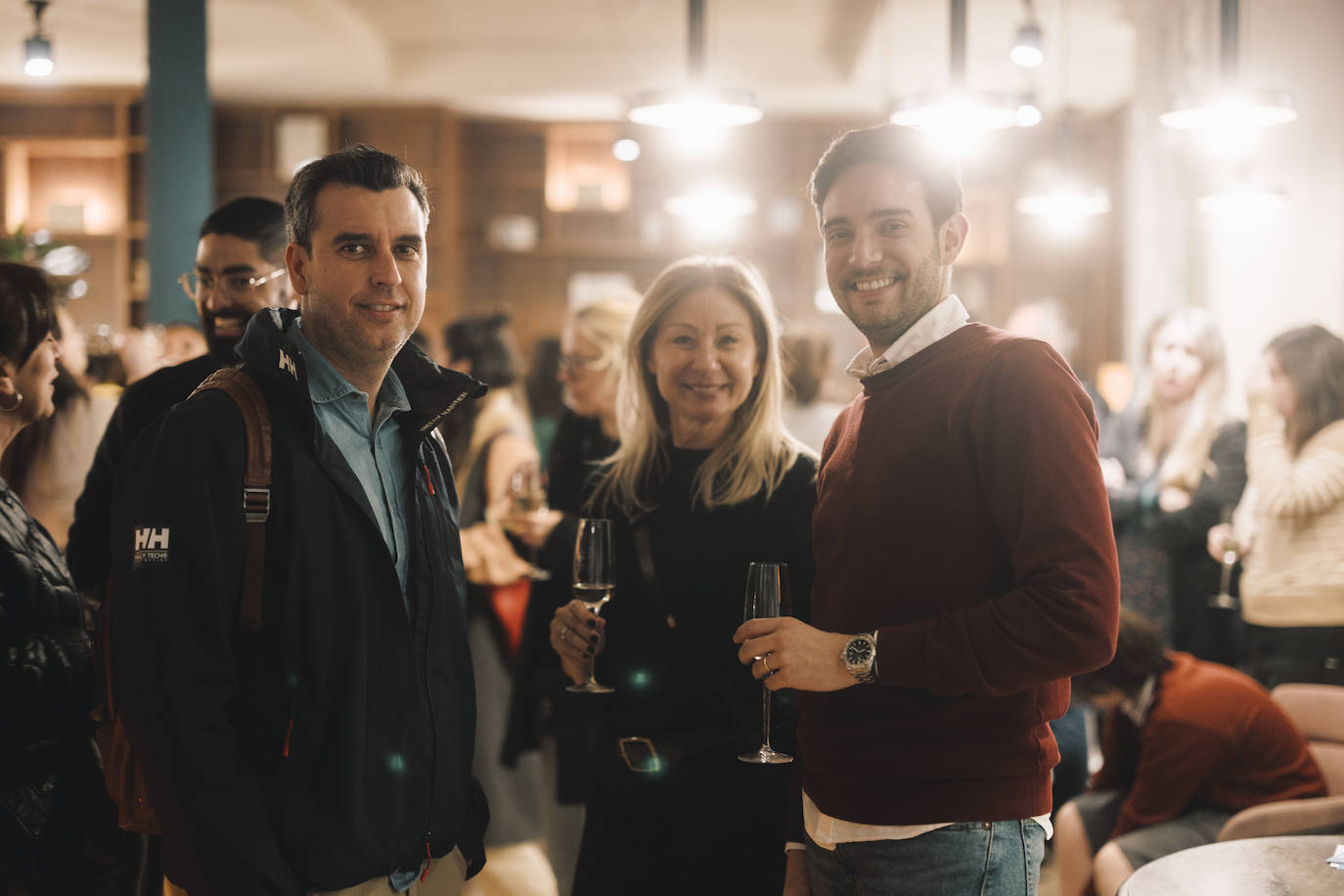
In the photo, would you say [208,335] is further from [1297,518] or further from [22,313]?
[1297,518]

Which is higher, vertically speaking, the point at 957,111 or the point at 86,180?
the point at 86,180

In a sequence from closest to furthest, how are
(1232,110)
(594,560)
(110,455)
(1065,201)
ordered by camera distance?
(594,560)
(110,455)
(1232,110)
(1065,201)

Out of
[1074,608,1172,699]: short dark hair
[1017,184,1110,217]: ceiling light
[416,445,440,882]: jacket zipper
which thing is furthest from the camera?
[1017,184,1110,217]: ceiling light

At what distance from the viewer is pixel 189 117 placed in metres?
5.09

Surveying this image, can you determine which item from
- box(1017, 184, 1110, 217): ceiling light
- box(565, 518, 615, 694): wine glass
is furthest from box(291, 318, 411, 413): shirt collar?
box(1017, 184, 1110, 217): ceiling light

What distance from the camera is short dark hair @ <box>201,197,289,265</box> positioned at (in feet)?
7.31

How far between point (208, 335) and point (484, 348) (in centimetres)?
200

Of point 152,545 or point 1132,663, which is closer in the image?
point 152,545

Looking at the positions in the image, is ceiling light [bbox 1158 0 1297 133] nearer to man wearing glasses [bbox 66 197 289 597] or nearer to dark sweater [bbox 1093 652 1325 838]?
dark sweater [bbox 1093 652 1325 838]

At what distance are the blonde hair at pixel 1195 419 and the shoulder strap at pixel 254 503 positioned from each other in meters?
3.73

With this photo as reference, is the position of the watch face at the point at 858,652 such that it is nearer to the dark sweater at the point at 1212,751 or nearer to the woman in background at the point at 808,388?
the dark sweater at the point at 1212,751

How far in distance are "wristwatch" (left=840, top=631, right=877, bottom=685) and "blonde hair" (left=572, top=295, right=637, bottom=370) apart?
227 centimetres

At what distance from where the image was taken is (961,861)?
4.90ft

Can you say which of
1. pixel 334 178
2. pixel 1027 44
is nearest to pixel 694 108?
pixel 334 178
